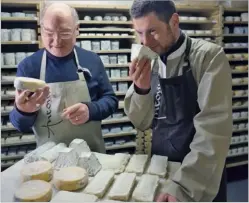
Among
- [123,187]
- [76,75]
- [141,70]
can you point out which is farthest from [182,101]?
[76,75]

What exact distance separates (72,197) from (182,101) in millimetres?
580

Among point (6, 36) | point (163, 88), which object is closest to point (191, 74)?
point (163, 88)

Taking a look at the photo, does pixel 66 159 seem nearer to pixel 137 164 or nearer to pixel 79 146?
pixel 79 146

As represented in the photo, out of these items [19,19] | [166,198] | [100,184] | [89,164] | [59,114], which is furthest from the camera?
[19,19]

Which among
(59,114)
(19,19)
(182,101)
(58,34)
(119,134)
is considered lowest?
(119,134)

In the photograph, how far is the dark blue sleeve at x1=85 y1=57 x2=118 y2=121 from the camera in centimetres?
140

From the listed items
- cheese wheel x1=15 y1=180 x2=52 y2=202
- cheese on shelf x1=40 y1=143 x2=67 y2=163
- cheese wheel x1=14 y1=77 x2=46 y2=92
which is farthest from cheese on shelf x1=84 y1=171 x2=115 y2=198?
cheese wheel x1=14 y1=77 x2=46 y2=92

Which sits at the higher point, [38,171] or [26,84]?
[26,84]

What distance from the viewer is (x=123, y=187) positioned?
954 millimetres

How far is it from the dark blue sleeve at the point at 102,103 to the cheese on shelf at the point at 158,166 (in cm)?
40

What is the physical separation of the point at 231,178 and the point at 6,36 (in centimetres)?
320

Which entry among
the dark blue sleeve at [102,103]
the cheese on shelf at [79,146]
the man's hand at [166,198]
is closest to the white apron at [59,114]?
the dark blue sleeve at [102,103]

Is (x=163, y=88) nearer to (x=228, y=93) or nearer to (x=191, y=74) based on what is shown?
(x=191, y=74)

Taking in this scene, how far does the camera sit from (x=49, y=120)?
1.43 meters
